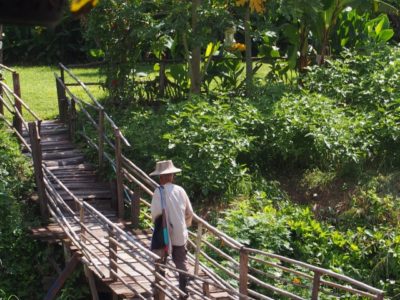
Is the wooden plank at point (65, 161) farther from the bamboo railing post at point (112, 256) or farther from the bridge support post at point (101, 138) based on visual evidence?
the bamboo railing post at point (112, 256)

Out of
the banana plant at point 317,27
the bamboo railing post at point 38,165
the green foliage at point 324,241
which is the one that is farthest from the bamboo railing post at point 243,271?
the banana plant at point 317,27

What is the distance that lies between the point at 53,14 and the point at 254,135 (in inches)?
362

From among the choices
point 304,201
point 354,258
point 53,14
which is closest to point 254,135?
point 304,201

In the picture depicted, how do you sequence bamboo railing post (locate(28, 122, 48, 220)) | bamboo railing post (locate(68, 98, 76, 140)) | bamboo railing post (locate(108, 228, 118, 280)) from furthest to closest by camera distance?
bamboo railing post (locate(68, 98, 76, 140)) < bamboo railing post (locate(28, 122, 48, 220)) < bamboo railing post (locate(108, 228, 118, 280))

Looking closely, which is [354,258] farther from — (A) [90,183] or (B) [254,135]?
(A) [90,183]

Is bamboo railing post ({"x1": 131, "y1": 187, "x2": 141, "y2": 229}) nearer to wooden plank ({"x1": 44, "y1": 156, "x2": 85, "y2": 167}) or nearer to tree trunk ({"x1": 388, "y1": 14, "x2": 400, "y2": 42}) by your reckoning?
wooden plank ({"x1": 44, "y1": 156, "x2": 85, "y2": 167})

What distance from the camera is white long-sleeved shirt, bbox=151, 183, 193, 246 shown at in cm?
704

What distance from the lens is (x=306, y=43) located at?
13898mm

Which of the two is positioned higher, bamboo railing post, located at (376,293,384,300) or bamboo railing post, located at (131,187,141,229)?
bamboo railing post, located at (376,293,384,300)

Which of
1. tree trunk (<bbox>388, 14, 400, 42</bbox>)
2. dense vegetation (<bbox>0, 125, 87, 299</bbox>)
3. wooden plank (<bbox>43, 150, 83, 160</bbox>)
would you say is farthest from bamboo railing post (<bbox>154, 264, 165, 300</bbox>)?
tree trunk (<bbox>388, 14, 400, 42</bbox>)

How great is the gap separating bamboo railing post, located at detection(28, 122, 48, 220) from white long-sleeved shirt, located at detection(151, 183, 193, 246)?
3178mm

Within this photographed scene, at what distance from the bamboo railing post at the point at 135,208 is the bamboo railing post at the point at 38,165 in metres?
1.19

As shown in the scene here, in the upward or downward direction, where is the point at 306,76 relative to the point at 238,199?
upward

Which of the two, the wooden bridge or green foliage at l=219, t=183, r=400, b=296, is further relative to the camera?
green foliage at l=219, t=183, r=400, b=296
